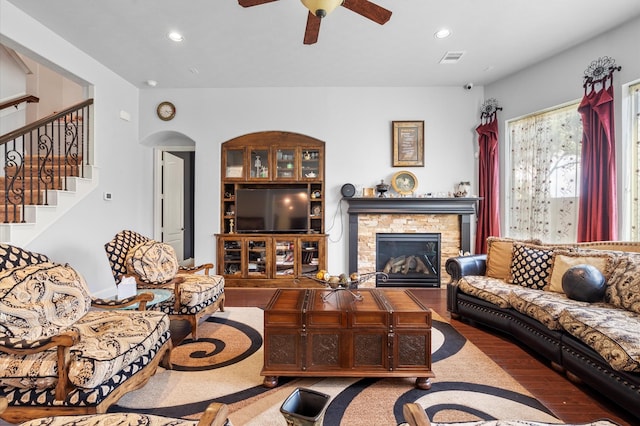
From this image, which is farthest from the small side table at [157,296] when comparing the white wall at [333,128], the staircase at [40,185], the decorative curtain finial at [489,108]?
the decorative curtain finial at [489,108]

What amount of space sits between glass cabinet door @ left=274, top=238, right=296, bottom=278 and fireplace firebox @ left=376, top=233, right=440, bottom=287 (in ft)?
4.41

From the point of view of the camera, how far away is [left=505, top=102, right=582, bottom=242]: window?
353cm

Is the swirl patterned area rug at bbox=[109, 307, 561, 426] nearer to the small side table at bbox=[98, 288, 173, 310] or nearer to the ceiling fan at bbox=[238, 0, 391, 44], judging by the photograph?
the small side table at bbox=[98, 288, 173, 310]

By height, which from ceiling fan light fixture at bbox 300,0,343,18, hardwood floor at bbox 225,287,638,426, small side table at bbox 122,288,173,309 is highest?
ceiling fan light fixture at bbox 300,0,343,18

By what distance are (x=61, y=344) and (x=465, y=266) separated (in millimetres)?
3464

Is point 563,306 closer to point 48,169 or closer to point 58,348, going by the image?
point 58,348

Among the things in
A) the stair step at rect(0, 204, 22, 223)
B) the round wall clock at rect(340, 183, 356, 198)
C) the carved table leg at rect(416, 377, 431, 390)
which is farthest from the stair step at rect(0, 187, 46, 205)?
the carved table leg at rect(416, 377, 431, 390)

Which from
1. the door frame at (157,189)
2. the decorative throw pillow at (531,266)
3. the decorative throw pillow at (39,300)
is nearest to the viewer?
the decorative throw pillow at (39,300)

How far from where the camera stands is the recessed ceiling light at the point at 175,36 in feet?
10.5

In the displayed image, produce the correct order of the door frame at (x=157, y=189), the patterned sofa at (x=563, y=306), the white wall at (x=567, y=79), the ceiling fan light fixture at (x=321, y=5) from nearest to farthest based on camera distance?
the patterned sofa at (x=563, y=306) < the ceiling fan light fixture at (x=321, y=5) < the white wall at (x=567, y=79) < the door frame at (x=157, y=189)

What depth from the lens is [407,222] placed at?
15.1 feet

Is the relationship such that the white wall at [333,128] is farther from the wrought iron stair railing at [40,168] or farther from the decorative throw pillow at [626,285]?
the decorative throw pillow at [626,285]

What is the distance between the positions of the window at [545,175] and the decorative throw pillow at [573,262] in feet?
3.33

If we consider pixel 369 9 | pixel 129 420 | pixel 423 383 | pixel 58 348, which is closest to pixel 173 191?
pixel 58 348
